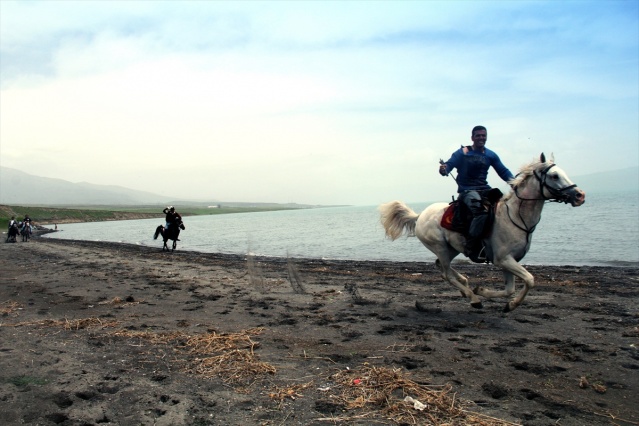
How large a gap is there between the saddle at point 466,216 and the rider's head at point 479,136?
2.78 ft

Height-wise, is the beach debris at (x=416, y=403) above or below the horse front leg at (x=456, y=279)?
below

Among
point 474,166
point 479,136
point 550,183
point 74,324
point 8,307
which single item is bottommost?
point 8,307

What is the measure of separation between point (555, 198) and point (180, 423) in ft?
20.4

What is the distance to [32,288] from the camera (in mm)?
11203

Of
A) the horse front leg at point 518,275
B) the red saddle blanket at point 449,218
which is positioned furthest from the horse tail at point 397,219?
the horse front leg at point 518,275

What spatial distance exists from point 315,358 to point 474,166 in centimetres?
474

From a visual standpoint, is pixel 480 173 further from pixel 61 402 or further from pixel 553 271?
pixel 553 271

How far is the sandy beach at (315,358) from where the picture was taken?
3881 mm

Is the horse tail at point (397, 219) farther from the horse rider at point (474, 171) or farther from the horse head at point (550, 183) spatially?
the horse head at point (550, 183)

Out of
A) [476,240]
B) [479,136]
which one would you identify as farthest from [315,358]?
[479,136]

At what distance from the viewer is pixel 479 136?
7.82 meters

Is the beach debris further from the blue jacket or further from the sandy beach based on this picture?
the blue jacket

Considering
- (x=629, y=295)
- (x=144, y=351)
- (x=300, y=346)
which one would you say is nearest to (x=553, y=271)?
(x=629, y=295)

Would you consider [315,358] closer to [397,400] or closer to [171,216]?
[397,400]
